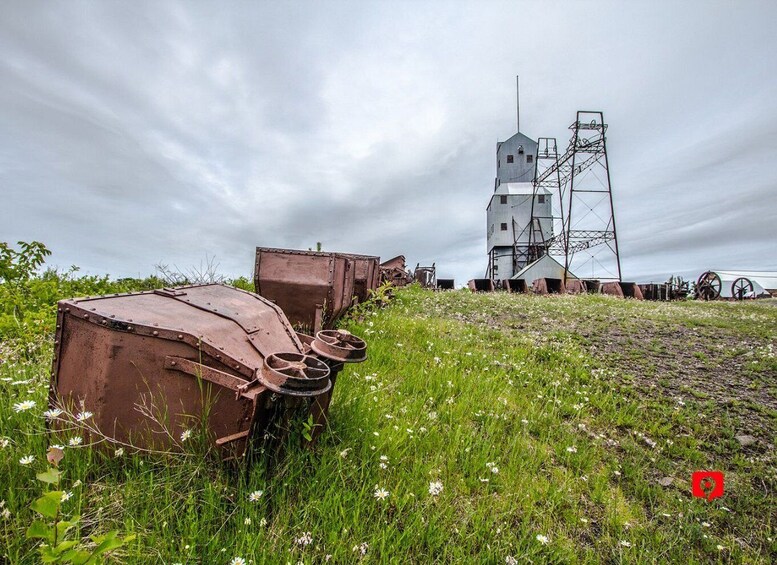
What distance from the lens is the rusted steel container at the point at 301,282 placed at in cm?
643

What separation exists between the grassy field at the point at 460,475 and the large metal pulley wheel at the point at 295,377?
67 cm

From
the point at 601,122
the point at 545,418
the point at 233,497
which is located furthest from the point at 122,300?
the point at 601,122

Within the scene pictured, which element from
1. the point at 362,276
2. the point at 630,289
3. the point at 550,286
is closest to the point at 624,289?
the point at 630,289

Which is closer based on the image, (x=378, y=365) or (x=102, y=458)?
(x=102, y=458)

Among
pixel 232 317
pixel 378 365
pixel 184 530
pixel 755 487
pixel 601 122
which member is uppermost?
pixel 601 122

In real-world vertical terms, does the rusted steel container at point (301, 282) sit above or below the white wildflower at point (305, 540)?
above

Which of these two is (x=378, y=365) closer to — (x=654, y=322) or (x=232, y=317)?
(x=232, y=317)

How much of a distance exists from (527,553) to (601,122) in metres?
36.0

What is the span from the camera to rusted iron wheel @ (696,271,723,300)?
22.8m

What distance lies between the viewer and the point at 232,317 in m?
3.26

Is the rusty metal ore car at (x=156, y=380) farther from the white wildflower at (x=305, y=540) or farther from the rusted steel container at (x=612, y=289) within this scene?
the rusted steel container at (x=612, y=289)

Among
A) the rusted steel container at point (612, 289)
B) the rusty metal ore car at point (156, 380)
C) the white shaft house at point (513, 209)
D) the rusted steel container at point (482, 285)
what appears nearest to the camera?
the rusty metal ore car at point (156, 380)

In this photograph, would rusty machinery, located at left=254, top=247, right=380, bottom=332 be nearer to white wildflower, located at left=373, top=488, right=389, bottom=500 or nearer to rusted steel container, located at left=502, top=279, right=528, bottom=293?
white wildflower, located at left=373, top=488, right=389, bottom=500

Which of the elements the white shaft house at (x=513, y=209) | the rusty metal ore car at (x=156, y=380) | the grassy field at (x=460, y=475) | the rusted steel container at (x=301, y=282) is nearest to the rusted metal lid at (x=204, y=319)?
the rusty metal ore car at (x=156, y=380)
